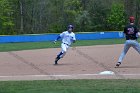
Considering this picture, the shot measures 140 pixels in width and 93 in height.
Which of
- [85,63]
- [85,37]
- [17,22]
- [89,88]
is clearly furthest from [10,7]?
[89,88]

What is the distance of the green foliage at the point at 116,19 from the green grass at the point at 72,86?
42.4 m

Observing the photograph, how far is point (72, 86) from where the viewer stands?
11883 mm

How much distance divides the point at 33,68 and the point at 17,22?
143 feet

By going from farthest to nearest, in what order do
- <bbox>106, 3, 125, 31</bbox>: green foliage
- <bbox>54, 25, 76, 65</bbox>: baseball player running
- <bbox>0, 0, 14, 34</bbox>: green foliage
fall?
<bbox>0, 0, 14, 34</bbox>: green foliage → <bbox>106, 3, 125, 31</bbox>: green foliage → <bbox>54, 25, 76, 65</bbox>: baseball player running

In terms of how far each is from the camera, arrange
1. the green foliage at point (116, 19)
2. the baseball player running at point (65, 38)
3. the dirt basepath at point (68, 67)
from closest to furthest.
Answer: the dirt basepath at point (68, 67) < the baseball player running at point (65, 38) < the green foliage at point (116, 19)

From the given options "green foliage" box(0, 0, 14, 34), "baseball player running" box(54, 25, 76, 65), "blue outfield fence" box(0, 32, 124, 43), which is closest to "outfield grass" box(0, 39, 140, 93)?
"baseball player running" box(54, 25, 76, 65)

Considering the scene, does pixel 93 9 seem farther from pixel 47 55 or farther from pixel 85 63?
pixel 85 63

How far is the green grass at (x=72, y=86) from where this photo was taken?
36.3 ft

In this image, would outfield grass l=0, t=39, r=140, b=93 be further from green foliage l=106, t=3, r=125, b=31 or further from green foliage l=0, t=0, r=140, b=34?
green foliage l=0, t=0, r=140, b=34

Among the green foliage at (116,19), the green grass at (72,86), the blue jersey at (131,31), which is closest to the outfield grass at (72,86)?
the green grass at (72,86)

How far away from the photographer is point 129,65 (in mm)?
18609

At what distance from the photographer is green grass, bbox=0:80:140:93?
11.1 meters

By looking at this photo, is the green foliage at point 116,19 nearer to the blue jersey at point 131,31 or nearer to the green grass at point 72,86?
the blue jersey at point 131,31

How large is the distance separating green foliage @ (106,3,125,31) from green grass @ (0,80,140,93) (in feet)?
139
